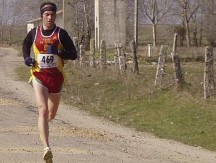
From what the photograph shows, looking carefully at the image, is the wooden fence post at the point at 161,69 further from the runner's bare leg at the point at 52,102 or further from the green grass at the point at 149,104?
the runner's bare leg at the point at 52,102

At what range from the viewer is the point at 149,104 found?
15883 millimetres

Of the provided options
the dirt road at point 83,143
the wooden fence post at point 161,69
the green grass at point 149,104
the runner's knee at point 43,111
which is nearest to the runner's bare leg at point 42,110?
the runner's knee at point 43,111

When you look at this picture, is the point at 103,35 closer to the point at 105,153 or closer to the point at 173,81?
the point at 173,81

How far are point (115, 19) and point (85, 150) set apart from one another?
4713cm

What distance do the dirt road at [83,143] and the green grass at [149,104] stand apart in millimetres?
591

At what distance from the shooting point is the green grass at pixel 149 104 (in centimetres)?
1314

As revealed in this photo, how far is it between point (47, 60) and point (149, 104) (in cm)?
837

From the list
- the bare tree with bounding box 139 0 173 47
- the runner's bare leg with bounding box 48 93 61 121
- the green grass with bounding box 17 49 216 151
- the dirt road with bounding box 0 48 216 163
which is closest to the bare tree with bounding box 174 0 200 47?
the bare tree with bounding box 139 0 173 47

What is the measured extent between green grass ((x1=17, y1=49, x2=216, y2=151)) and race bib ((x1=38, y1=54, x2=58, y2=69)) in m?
4.86

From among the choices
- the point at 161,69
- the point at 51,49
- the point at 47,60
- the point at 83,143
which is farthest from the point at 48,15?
the point at 161,69

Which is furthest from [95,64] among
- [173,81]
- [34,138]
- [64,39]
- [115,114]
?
[64,39]

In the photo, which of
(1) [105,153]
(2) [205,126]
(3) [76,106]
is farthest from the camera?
(3) [76,106]

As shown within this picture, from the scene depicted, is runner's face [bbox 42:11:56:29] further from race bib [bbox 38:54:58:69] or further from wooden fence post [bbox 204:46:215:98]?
wooden fence post [bbox 204:46:215:98]

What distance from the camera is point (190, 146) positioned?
11836mm
